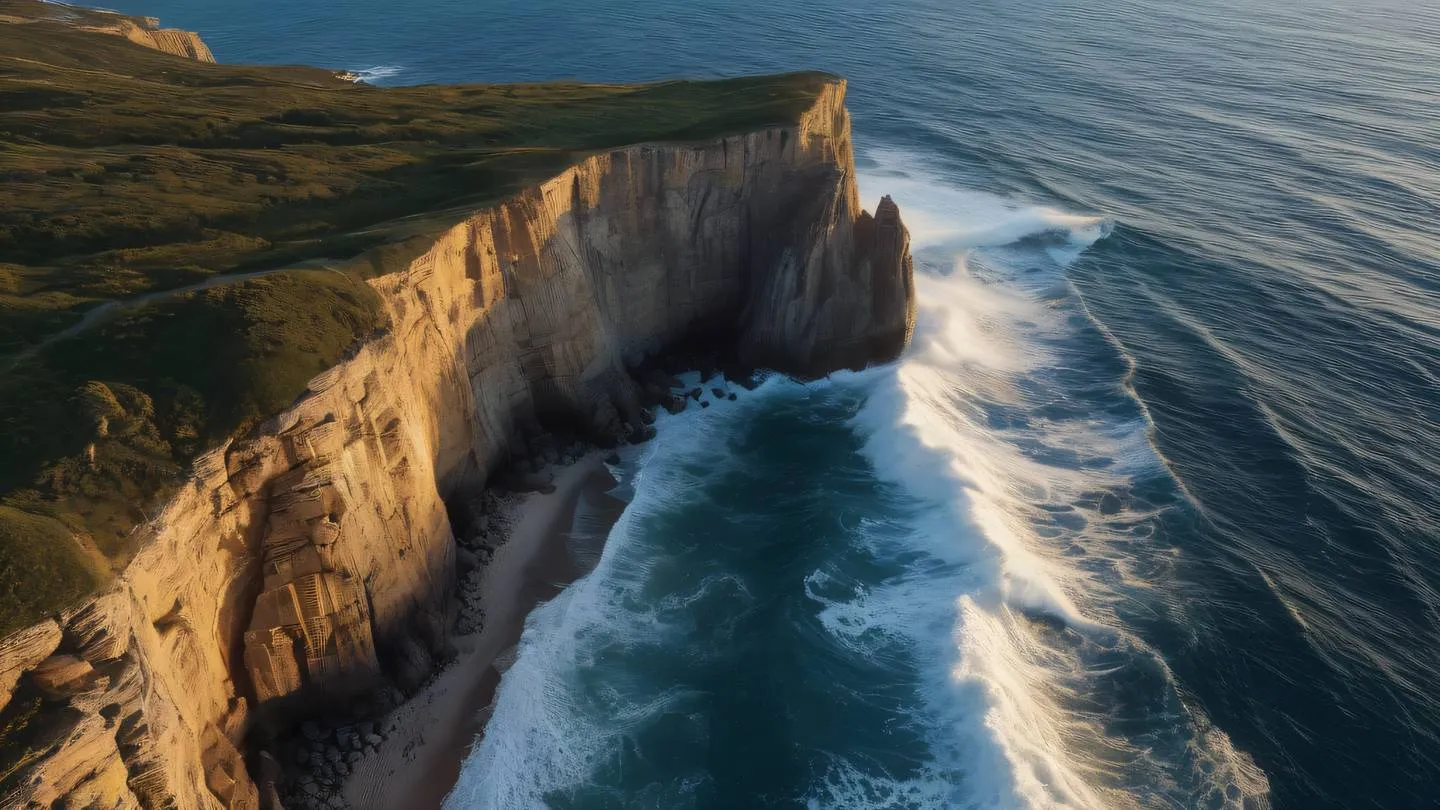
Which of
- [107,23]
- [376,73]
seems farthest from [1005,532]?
[376,73]

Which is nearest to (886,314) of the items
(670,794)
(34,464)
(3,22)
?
(670,794)

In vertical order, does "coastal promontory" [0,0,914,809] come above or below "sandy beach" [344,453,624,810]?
above

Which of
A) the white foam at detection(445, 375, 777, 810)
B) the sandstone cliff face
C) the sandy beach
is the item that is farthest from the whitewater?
the sandstone cliff face

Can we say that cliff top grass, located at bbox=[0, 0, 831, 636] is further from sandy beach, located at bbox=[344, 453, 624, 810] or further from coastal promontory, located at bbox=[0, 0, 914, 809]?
sandy beach, located at bbox=[344, 453, 624, 810]

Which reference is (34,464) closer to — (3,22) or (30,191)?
(30,191)

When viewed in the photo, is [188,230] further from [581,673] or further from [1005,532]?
[1005,532]

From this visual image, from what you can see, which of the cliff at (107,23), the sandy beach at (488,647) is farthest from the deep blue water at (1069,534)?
the cliff at (107,23)

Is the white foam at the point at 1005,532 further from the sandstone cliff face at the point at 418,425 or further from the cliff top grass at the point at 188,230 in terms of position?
the cliff top grass at the point at 188,230
